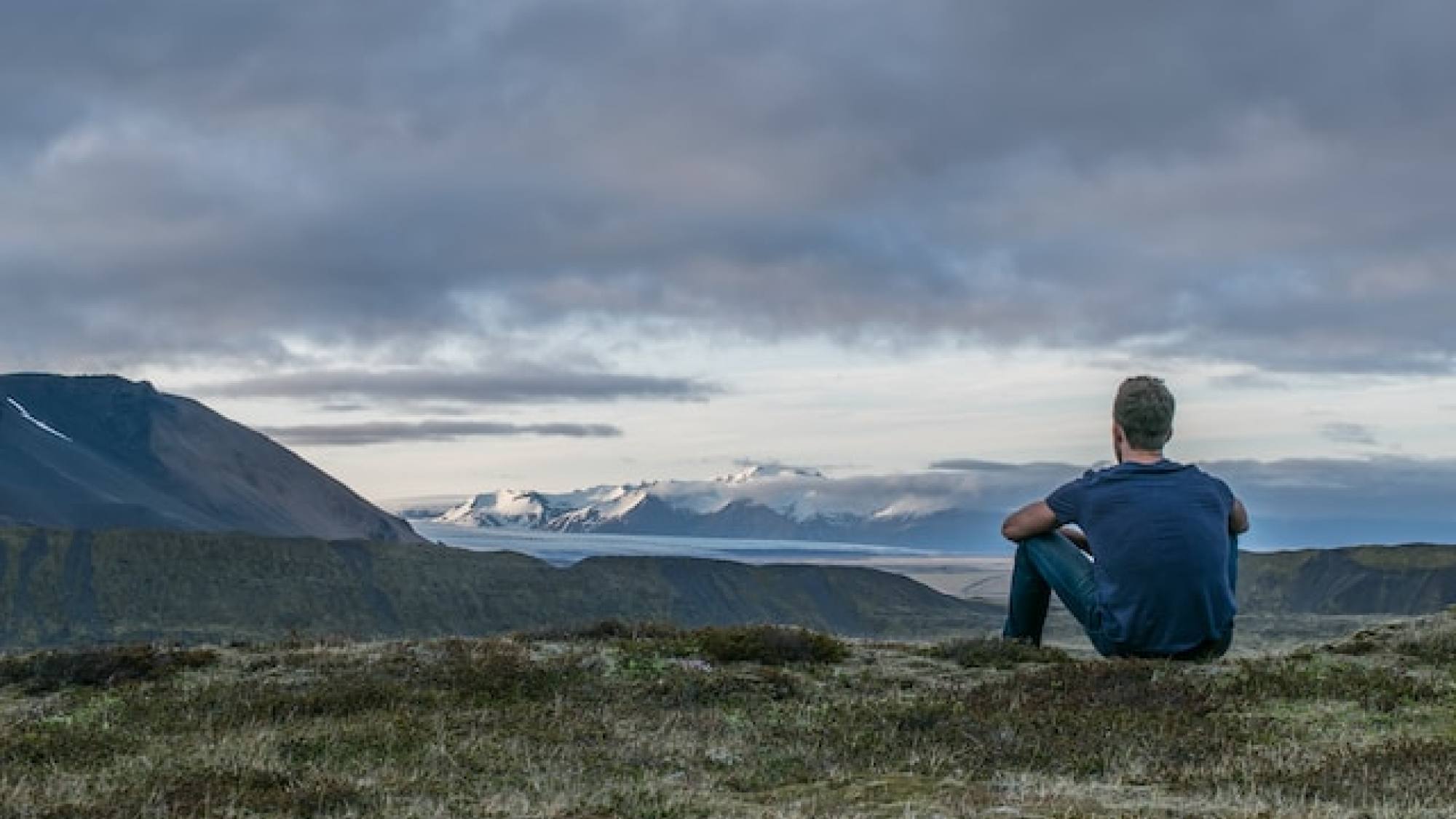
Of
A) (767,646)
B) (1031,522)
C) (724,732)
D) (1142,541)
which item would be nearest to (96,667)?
(767,646)

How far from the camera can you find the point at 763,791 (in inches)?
389

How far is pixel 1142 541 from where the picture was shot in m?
13.0

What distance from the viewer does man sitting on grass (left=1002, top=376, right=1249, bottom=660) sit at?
13039 mm

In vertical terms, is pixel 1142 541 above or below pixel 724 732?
above

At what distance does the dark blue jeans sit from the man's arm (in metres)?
0.13

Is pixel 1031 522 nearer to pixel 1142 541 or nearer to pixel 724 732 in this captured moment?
pixel 1142 541

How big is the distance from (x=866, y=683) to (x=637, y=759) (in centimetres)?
524

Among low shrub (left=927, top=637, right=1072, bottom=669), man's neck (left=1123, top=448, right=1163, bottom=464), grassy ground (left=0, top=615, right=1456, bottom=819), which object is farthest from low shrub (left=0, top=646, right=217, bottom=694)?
man's neck (left=1123, top=448, right=1163, bottom=464)

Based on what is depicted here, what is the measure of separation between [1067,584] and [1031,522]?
0.73 metres

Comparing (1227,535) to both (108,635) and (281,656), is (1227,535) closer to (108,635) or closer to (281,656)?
(281,656)

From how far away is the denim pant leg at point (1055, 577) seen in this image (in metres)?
13.9

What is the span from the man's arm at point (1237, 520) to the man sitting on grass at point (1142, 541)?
0.04 feet

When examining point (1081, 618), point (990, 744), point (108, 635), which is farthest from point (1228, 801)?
point (108, 635)

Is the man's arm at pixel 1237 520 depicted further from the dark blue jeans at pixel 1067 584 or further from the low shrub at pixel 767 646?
the low shrub at pixel 767 646
